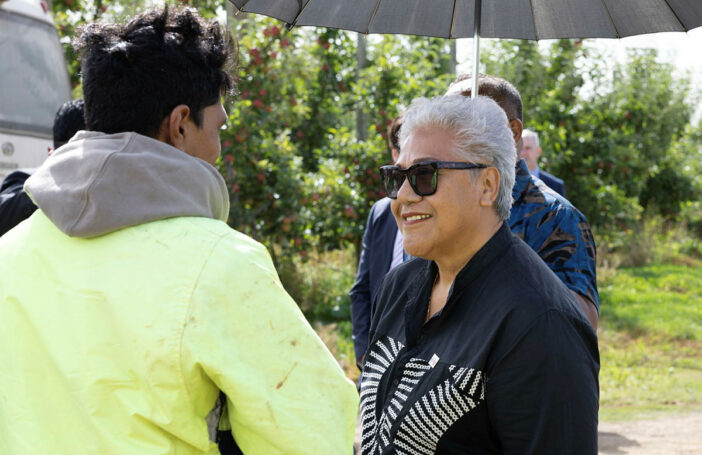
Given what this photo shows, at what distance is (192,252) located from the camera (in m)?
1.41

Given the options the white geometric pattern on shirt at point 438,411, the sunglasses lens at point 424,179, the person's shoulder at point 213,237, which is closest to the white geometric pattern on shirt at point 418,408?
the white geometric pattern on shirt at point 438,411

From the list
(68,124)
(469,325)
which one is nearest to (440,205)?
(469,325)

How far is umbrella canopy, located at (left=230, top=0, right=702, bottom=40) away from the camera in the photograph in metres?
2.77

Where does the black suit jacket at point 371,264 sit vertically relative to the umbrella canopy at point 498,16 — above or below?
below

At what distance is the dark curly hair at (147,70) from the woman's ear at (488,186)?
838 millimetres

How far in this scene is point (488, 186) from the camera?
2.21 m

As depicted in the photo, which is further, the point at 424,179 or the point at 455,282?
the point at 424,179

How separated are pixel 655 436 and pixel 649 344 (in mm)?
4032

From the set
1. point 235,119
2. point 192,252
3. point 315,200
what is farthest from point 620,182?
point 192,252

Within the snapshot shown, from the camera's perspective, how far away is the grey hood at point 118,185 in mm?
1445

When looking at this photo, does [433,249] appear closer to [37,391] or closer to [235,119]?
[37,391]

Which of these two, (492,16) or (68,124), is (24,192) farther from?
(492,16)

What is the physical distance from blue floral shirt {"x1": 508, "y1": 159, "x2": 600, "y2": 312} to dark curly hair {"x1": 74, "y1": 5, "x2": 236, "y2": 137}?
1464mm

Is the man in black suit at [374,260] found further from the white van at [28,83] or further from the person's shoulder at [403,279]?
the white van at [28,83]
